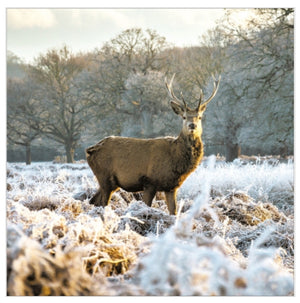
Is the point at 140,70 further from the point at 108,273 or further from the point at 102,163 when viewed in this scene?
the point at 108,273

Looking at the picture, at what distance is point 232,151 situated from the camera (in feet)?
36.0

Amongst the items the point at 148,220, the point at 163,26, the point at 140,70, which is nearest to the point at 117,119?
the point at 140,70

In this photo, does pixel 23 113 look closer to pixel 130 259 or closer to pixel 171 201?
pixel 171 201

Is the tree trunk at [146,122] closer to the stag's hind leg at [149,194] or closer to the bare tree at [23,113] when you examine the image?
the bare tree at [23,113]

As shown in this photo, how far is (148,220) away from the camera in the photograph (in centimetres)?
351

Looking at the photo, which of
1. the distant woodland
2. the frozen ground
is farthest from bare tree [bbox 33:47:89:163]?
the frozen ground

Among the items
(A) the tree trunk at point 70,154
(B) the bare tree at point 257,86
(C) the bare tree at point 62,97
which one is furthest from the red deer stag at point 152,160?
(A) the tree trunk at point 70,154

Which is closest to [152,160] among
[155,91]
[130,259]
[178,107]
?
[178,107]

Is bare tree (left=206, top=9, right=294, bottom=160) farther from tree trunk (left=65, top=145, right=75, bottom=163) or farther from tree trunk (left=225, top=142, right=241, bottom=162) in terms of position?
tree trunk (left=65, top=145, right=75, bottom=163)

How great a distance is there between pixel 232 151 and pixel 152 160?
6455 millimetres

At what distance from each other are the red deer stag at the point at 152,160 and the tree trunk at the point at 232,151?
579 centimetres

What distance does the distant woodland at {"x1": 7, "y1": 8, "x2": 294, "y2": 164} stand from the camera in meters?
6.81

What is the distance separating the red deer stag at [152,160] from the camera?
4.68 metres
